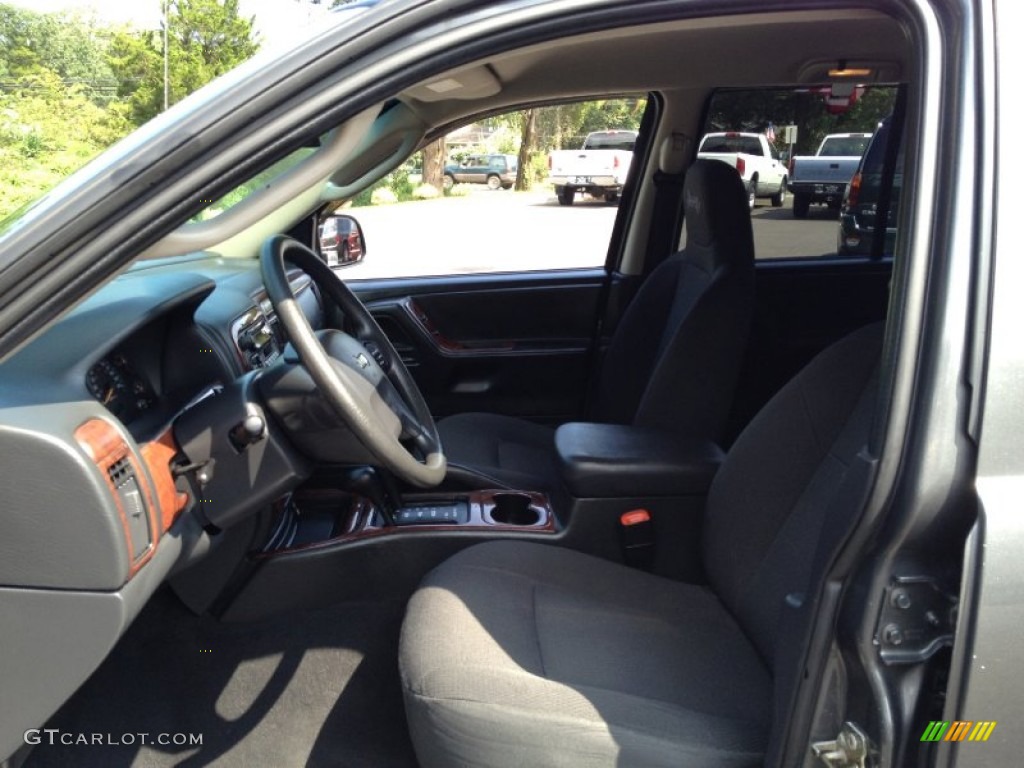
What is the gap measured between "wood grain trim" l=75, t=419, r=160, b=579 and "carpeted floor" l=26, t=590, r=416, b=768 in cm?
70

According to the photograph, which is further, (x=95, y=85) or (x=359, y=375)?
(x=95, y=85)

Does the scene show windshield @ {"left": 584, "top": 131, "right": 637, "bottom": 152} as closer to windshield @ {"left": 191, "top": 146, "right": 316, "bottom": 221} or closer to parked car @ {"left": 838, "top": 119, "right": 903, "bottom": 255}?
parked car @ {"left": 838, "top": 119, "right": 903, "bottom": 255}

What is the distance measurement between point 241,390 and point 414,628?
54 cm

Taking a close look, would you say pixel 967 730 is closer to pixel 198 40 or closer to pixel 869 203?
pixel 869 203

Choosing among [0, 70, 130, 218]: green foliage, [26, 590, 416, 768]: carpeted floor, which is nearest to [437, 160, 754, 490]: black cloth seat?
[26, 590, 416, 768]: carpeted floor

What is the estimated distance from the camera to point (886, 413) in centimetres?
109

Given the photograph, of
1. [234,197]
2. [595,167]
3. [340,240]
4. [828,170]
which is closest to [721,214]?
[828,170]

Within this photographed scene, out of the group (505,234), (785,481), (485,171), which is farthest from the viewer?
(485,171)

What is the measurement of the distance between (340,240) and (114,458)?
1.94m

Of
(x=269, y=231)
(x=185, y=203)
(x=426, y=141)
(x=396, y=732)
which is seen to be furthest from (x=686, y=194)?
(x=185, y=203)

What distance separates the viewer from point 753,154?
10.9 feet

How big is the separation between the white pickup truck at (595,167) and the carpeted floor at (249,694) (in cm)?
225

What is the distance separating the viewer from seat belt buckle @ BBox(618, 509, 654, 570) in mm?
2146

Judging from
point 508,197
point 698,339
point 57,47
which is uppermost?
point 57,47
